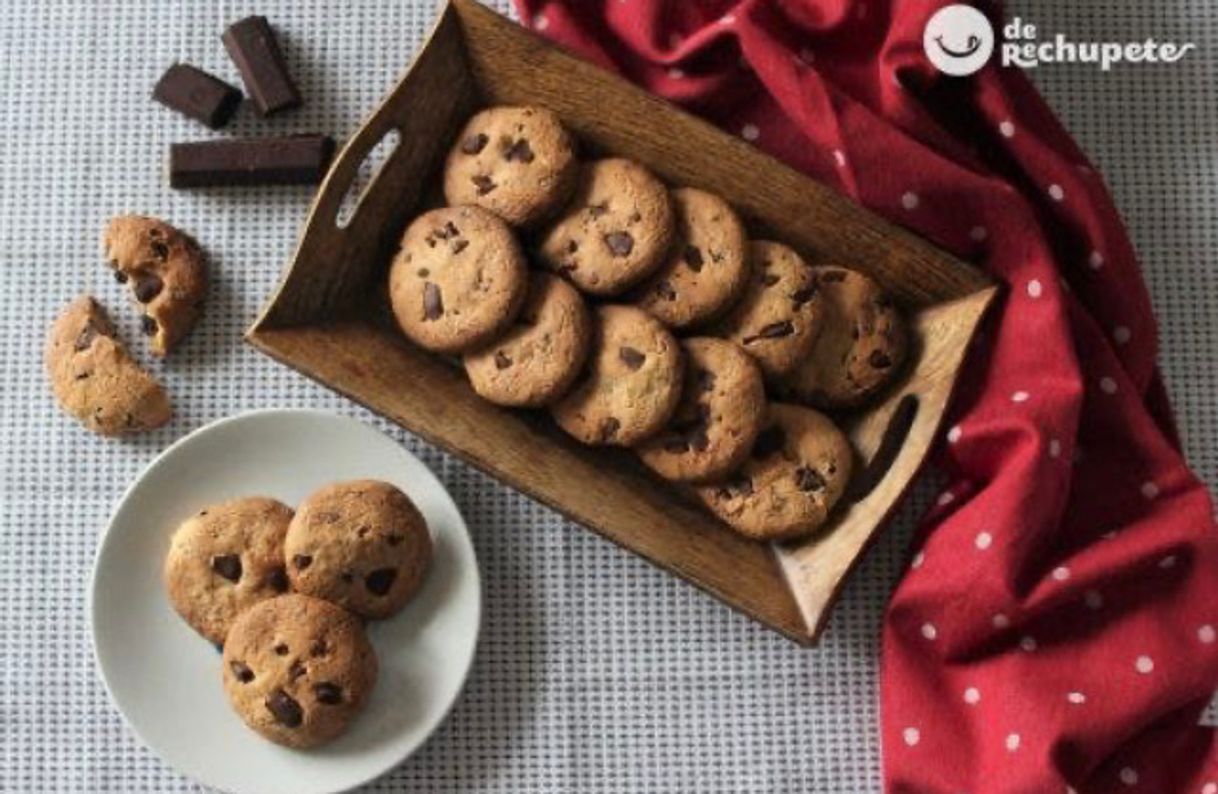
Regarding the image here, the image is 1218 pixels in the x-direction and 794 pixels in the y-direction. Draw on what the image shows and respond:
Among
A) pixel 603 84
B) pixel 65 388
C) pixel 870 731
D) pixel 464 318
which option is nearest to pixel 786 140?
pixel 603 84

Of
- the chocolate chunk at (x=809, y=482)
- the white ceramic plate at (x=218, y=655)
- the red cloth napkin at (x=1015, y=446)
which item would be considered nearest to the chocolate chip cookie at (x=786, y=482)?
the chocolate chunk at (x=809, y=482)

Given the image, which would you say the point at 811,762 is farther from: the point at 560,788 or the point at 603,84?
the point at 603,84

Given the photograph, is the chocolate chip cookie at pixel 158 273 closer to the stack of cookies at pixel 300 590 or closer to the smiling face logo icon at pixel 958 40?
the stack of cookies at pixel 300 590

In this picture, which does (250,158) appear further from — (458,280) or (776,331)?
(776,331)

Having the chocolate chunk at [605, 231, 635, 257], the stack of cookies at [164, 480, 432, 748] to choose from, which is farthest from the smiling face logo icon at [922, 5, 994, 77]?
the stack of cookies at [164, 480, 432, 748]

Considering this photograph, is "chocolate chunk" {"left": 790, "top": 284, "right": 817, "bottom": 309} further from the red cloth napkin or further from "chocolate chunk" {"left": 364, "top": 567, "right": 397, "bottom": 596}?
"chocolate chunk" {"left": 364, "top": 567, "right": 397, "bottom": 596}
